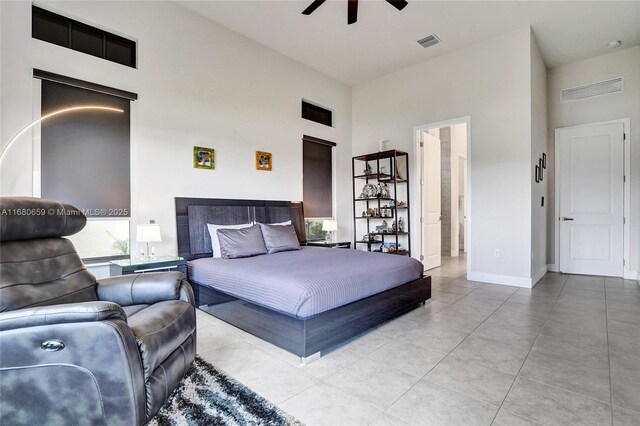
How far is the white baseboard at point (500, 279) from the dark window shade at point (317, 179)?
8.55 feet

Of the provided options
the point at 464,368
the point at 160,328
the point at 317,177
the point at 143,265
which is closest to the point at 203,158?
the point at 143,265

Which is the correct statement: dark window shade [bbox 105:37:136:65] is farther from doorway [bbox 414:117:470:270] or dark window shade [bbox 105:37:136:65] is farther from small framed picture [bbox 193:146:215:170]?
doorway [bbox 414:117:470:270]

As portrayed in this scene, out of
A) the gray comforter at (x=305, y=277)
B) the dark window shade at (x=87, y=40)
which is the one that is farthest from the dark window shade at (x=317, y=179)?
the dark window shade at (x=87, y=40)

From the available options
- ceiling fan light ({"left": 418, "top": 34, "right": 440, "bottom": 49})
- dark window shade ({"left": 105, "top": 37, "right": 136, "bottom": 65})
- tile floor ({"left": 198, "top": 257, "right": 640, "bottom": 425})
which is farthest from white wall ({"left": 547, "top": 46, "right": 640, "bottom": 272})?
dark window shade ({"left": 105, "top": 37, "right": 136, "bottom": 65})

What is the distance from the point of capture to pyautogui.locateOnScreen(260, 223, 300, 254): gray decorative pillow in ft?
13.1

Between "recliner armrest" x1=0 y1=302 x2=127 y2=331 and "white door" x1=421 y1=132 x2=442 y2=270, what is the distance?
A: 16.3ft

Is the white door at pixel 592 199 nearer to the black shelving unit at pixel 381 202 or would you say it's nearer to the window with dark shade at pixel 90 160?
the black shelving unit at pixel 381 202

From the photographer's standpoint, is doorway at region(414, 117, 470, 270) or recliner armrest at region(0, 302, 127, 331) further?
doorway at region(414, 117, 470, 270)

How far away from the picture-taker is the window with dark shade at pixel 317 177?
18.1 ft

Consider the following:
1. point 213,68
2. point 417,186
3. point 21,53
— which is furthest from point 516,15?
point 21,53

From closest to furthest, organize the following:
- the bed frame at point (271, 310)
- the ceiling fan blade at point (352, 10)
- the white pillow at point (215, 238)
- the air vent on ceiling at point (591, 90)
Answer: the bed frame at point (271, 310)
the ceiling fan blade at point (352, 10)
the white pillow at point (215, 238)
the air vent on ceiling at point (591, 90)

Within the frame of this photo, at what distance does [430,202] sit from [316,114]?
103 inches

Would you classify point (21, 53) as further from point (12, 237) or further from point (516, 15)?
point (516, 15)

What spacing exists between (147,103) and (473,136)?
444 centimetres
